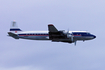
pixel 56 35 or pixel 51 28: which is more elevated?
pixel 51 28

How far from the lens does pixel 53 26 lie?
54.0 m

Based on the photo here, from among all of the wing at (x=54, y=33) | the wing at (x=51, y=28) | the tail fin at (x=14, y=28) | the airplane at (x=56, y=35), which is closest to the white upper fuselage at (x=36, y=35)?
the airplane at (x=56, y=35)

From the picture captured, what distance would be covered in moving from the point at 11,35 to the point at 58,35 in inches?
469

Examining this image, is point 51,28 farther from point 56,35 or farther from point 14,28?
point 14,28

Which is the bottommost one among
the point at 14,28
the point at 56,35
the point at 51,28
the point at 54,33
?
the point at 56,35

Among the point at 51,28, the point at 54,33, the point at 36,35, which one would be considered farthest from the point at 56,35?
the point at 36,35

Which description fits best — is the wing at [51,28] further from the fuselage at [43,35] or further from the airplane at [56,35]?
the fuselage at [43,35]

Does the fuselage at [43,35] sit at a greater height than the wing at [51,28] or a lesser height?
lesser

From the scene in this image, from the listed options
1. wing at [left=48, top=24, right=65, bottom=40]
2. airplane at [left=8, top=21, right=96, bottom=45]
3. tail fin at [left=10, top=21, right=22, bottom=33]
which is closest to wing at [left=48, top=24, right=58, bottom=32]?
wing at [left=48, top=24, right=65, bottom=40]

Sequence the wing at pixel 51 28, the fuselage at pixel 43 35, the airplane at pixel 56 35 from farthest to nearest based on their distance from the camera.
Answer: the fuselage at pixel 43 35, the airplane at pixel 56 35, the wing at pixel 51 28

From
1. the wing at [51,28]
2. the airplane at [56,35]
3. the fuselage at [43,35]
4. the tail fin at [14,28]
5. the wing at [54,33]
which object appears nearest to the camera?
the wing at [51,28]

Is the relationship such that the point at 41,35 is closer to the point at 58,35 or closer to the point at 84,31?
the point at 58,35

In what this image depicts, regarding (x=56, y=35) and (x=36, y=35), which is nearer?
(x=56, y=35)

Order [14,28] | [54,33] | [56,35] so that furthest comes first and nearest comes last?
[14,28], [56,35], [54,33]
